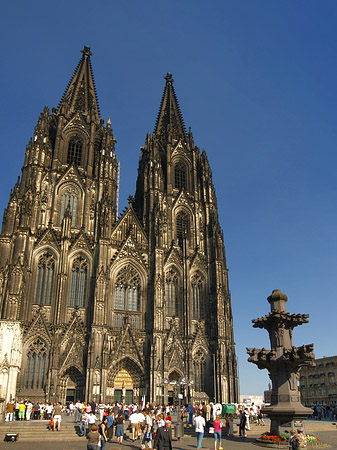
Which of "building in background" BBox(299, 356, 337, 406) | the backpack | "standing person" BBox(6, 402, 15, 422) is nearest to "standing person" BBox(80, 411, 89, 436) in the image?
"standing person" BBox(6, 402, 15, 422)

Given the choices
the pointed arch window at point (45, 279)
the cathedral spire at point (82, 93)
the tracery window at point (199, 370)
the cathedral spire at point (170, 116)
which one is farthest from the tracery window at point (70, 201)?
the tracery window at point (199, 370)

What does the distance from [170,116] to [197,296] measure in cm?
2669

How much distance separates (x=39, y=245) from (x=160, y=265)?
1217 centimetres

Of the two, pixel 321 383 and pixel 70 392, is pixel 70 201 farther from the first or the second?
pixel 321 383

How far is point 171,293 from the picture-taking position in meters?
45.0

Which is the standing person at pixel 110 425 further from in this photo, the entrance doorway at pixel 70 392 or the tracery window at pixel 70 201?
the tracery window at pixel 70 201

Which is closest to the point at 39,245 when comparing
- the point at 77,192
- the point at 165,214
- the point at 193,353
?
the point at 77,192

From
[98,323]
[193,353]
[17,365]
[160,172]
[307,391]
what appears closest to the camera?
[17,365]

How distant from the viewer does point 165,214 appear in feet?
157

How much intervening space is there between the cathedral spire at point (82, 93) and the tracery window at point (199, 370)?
30.9 meters

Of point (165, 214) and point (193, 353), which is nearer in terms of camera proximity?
point (193, 353)

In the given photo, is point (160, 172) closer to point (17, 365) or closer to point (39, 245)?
point (39, 245)

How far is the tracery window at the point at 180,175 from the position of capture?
5286cm

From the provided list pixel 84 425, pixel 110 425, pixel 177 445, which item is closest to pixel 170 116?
pixel 84 425
